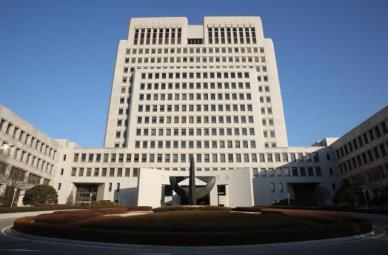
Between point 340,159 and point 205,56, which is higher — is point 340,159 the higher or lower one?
the lower one

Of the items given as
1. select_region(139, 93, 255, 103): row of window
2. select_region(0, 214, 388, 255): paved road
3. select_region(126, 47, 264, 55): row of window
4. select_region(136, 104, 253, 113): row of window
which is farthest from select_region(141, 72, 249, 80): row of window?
select_region(0, 214, 388, 255): paved road

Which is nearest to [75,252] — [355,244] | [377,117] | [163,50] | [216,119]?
[355,244]

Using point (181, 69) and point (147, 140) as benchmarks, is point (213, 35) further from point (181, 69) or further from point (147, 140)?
point (147, 140)

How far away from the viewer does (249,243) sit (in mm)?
14406

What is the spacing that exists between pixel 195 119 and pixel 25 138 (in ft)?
139

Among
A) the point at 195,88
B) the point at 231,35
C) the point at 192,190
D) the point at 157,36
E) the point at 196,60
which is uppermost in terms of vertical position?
the point at 231,35

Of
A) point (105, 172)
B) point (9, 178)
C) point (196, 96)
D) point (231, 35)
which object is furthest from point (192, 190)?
point (231, 35)

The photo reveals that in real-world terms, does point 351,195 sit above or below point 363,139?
below

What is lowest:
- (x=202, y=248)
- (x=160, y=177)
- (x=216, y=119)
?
(x=202, y=248)

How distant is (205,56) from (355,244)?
79.5 m

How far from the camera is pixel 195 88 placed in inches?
3159

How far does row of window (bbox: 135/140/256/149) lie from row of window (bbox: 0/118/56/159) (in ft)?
72.5

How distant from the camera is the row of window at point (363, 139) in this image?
51.5 metres

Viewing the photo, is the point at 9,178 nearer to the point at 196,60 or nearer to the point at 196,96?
the point at 196,96
